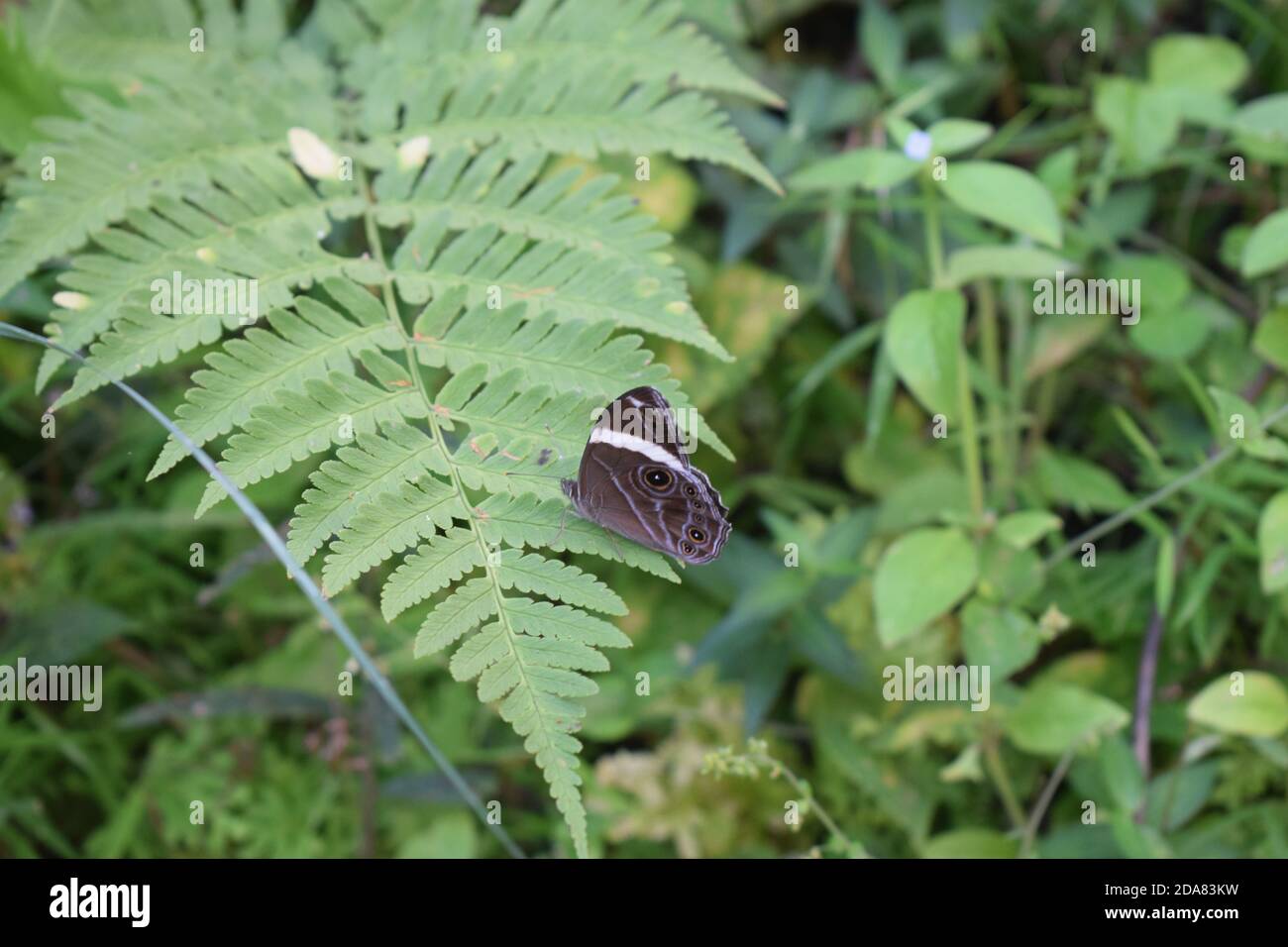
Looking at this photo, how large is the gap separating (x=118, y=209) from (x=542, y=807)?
164cm

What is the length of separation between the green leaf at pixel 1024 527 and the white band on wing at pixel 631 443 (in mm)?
912

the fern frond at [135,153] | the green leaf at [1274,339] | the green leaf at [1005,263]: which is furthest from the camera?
the green leaf at [1274,339]

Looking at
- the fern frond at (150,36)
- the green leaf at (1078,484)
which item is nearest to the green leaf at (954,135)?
the green leaf at (1078,484)

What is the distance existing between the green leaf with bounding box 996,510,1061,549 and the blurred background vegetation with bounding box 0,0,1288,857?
0.01m

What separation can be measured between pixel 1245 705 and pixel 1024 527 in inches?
21.2

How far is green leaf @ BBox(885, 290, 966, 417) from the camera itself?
220 centimetres

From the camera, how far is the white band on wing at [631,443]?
1.61 metres

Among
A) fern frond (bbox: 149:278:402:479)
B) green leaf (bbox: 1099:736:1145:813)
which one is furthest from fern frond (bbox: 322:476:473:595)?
green leaf (bbox: 1099:736:1145:813)

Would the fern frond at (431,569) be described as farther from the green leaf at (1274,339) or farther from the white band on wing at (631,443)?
the green leaf at (1274,339)

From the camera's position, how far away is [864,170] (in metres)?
2.42

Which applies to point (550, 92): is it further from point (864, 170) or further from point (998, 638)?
point (998, 638)

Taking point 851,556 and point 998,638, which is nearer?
point 998,638

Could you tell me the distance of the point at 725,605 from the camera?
2.85 metres

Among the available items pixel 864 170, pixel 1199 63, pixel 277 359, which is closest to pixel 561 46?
pixel 864 170
